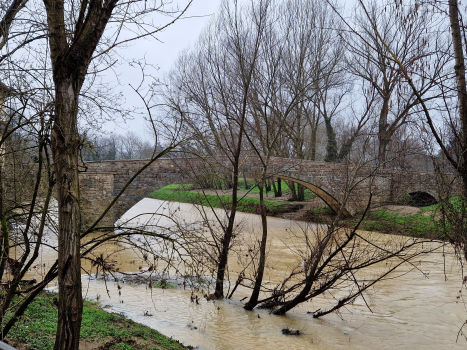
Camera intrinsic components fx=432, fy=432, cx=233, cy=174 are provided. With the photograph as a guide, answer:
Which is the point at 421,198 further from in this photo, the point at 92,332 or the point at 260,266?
the point at 92,332

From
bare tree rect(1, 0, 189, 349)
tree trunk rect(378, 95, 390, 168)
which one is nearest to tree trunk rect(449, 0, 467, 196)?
tree trunk rect(378, 95, 390, 168)

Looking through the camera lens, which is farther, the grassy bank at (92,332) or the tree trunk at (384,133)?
the grassy bank at (92,332)

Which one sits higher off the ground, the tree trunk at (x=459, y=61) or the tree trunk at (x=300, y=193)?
the tree trunk at (x=459, y=61)

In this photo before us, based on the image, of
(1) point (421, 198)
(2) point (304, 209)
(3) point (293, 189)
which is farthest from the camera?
(3) point (293, 189)

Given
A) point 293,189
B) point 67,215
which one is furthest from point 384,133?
point 293,189

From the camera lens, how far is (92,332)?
4422 millimetres

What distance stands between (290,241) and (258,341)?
779 cm

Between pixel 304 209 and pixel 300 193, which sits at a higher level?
pixel 300 193

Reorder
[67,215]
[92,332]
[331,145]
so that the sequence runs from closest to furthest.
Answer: [67,215], [92,332], [331,145]

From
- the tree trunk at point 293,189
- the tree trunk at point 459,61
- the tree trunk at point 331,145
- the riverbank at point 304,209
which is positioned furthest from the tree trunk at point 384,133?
the tree trunk at point 293,189

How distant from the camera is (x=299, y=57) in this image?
48.9 ft

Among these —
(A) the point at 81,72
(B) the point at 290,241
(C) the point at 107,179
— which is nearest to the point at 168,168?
(C) the point at 107,179

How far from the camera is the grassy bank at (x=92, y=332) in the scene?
393 cm

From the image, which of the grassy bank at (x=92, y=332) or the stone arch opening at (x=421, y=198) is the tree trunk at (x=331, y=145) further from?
the grassy bank at (x=92, y=332)
